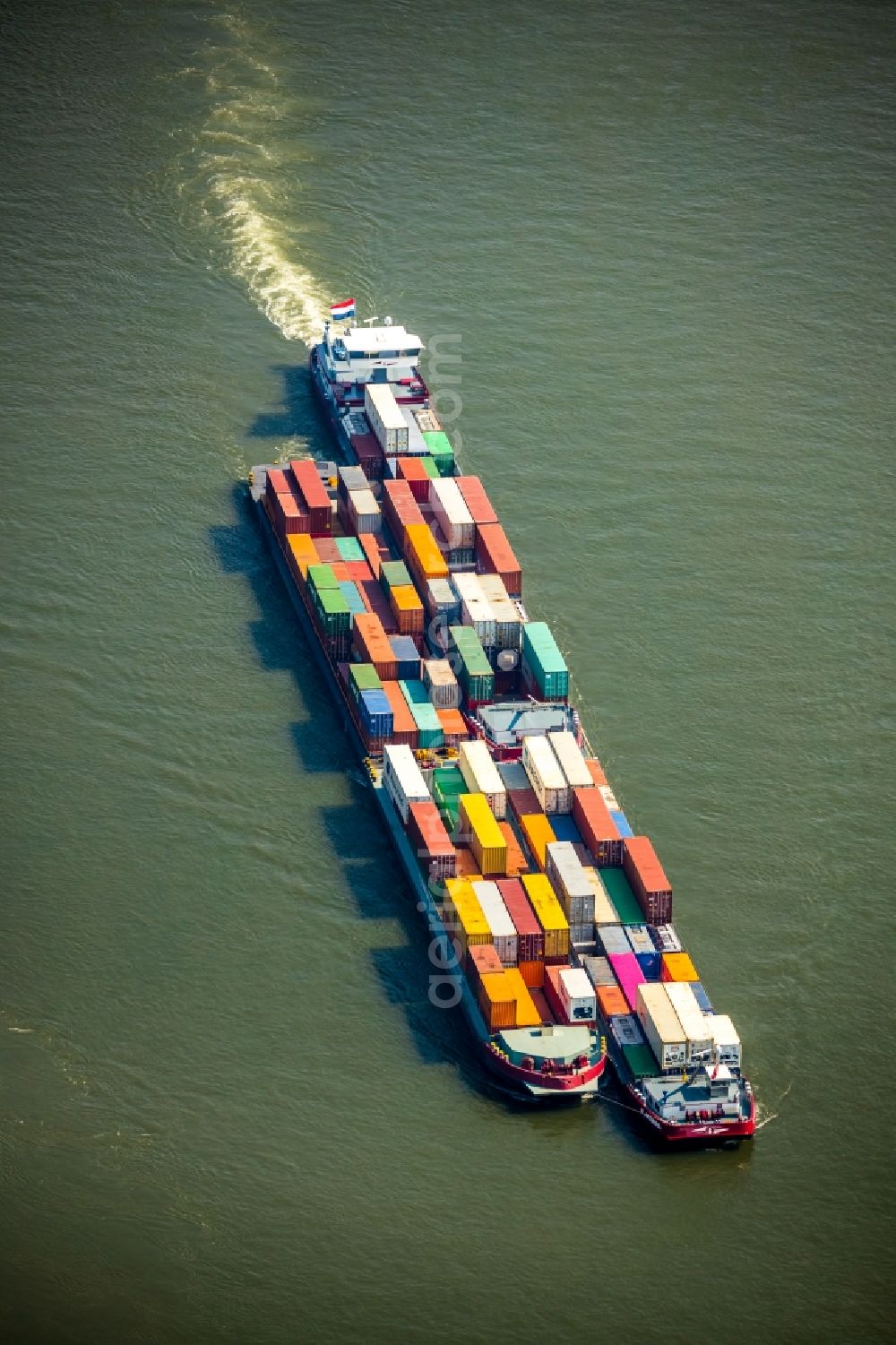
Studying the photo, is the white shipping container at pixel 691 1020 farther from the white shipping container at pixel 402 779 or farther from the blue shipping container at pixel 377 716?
the blue shipping container at pixel 377 716

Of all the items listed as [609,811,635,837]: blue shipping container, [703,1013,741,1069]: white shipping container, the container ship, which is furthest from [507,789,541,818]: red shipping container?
[703,1013,741,1069]: white shipping container

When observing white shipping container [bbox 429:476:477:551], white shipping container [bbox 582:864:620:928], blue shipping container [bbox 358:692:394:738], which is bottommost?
white shipping container [bbox 582:864:620:928]

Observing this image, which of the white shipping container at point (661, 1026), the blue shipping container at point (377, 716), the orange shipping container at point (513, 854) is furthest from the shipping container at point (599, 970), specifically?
the blue shipping container at point (377, 716)

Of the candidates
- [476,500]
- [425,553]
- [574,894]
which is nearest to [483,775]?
[574,894]

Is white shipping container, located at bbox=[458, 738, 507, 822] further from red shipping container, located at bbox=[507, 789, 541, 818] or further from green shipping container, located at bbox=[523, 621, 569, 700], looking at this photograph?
green shipping container, located at bbox=[523, 621, 569, 700]

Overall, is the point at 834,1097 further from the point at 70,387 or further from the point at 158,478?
the point at 70,387

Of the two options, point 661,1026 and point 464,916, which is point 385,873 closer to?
point 464,916

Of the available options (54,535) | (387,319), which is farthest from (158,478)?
(387,319)
